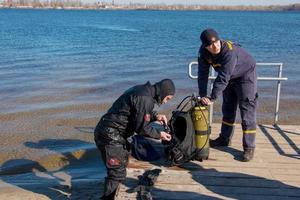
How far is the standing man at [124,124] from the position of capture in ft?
14.7

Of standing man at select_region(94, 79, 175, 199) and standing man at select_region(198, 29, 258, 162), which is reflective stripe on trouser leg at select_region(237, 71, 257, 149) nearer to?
standing man at select_region(198, 29, 258, 162)

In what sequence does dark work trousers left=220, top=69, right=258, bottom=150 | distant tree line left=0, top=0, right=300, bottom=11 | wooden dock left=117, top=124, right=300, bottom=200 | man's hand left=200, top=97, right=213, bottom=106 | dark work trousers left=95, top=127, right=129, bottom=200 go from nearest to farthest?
wooden dock left=117, top=124, right=300, bottom=200 < dark work trousers left=95, top=127, right=129, bottom=200 < man's hand left=200, top=97, right=213, bottom=106 < dark work trousers left=220, top=69, right=258, bottom=150 < distant tree line left=0, top=0, right=300, bottom=11

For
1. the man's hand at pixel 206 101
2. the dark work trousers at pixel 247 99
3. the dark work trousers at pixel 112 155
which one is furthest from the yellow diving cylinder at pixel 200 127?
the dark work trousers at pixel 112 155

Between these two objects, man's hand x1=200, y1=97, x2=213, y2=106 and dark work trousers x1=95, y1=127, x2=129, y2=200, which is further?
man's hand x1=200, y1=97, x2=213, y2=106

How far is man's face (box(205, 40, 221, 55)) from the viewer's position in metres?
5.11

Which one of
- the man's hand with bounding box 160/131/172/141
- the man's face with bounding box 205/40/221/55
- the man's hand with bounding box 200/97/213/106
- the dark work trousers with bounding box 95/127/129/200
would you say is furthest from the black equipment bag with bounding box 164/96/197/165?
the man's face with bounding box 205/40/221/55

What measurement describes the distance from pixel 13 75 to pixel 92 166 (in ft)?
30.7

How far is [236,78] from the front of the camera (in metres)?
5.52

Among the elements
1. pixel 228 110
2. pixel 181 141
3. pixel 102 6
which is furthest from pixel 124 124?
pixel 102 6

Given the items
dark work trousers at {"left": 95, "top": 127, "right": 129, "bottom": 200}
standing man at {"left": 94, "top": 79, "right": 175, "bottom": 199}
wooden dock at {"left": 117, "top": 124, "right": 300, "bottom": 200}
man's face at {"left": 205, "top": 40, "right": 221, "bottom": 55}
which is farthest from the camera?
man's face at {"left": 205, "top": 40, "right": 221, "bottom": 55}

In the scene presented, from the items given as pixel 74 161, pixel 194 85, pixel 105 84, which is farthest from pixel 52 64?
pixel 74 161

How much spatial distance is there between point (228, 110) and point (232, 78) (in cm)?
62

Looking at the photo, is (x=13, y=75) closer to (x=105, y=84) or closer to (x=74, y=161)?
(x=105, y=84)

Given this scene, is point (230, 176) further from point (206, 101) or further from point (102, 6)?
point (102, 6)
